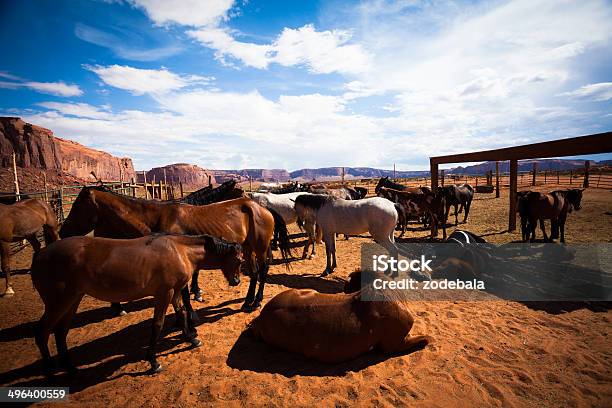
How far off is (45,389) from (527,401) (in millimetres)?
5465

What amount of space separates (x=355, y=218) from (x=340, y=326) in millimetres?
3957

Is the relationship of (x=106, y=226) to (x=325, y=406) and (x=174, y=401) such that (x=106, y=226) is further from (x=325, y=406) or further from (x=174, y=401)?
(x=325, y=406)

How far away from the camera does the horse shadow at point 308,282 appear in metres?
6.23

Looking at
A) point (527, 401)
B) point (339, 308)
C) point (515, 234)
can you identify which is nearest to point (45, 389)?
point (339, 308)

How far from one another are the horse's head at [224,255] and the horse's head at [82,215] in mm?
2368

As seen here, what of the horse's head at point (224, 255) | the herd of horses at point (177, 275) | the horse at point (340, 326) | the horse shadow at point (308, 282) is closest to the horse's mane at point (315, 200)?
the horse shadow at point (308, 282)

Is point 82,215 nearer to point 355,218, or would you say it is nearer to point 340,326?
point 340,326

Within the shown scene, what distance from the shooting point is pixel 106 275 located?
129 inches

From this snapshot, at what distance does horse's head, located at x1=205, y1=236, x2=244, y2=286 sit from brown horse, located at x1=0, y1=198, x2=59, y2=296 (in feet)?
19.0

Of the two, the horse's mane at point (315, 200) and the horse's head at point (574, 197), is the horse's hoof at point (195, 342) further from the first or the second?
the horse's head at point (574, 197)

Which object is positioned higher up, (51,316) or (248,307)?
(51,316)

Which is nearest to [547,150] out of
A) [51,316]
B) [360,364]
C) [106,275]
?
[360,364]

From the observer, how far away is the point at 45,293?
3.20 meters

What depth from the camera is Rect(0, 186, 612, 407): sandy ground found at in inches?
117
